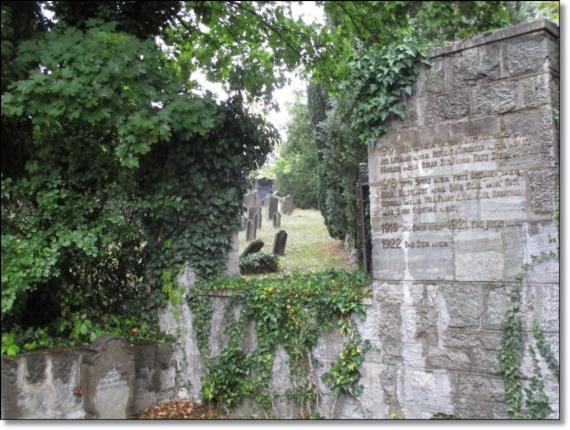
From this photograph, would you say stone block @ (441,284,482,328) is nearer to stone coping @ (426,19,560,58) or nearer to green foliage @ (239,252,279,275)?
stone coping @ (426,19,560,58)

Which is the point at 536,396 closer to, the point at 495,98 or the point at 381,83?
the point at 495,98

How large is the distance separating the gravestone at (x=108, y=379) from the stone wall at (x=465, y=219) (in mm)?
2597

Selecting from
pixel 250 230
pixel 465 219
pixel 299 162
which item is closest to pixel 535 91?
pixel 465 219

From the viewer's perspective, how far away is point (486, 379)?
440cm

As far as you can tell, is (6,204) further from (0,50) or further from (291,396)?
(291,396)

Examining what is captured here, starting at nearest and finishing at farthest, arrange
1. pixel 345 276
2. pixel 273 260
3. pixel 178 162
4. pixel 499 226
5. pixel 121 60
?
1. pixel 499 226
2. pixel 121 60
3. pixel 345 276
4. pixel 178 162
5. pixel 273 260

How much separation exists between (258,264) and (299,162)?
7.20m

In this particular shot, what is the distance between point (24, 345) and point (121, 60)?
285cm

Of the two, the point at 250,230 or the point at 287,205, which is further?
the point at 287,205

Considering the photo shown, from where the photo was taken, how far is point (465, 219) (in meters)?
4.52

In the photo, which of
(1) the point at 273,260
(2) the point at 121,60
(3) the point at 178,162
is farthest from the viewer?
(1) the point at 273,260

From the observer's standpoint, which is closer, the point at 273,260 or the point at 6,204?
the point at 6,204

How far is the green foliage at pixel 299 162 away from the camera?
14289 mm

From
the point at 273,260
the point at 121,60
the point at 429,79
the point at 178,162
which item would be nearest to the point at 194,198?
the point at 178,162
